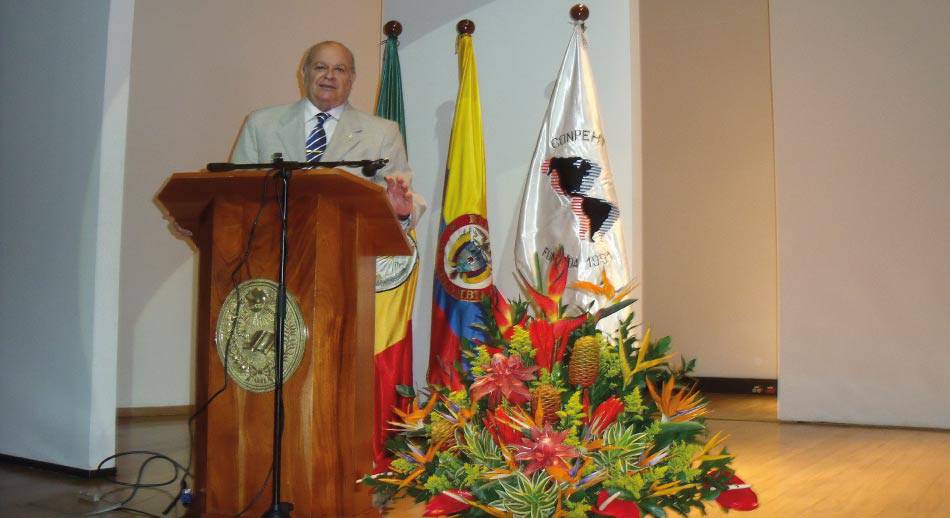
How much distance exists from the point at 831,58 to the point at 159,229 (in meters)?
4.45

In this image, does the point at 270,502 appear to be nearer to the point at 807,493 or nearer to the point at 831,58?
the point at 807,493

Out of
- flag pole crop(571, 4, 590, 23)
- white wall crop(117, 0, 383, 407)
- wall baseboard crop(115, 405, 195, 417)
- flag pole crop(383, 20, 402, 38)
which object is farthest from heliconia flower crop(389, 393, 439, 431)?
wall baseboard crop(115, 405, 195, 417)

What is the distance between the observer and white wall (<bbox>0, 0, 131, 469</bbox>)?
3.10m

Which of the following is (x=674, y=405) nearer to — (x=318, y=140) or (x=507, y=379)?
(x=507, y=379)

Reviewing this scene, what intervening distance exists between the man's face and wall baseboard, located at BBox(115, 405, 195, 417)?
2.85m

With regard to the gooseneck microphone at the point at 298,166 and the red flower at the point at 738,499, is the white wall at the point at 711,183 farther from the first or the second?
the red flower at the point at 738,499

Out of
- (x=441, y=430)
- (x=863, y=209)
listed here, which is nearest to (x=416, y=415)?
(x=441, y=430)

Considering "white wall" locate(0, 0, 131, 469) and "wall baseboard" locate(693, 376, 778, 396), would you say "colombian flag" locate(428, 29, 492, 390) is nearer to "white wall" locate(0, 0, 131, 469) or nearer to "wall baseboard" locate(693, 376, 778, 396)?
"white wall" locate(0, 0, 131, 469)

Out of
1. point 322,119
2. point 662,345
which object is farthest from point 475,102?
point 662,345

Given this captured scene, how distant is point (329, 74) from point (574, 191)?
126 centimetres

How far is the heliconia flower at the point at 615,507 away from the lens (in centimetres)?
117

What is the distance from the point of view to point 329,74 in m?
2.94

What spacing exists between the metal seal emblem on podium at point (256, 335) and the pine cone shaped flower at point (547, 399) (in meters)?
0.92

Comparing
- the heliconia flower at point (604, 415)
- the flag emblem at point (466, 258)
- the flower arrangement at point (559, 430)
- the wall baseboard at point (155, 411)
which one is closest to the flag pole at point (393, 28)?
the flag emblem at point (466, 258)
